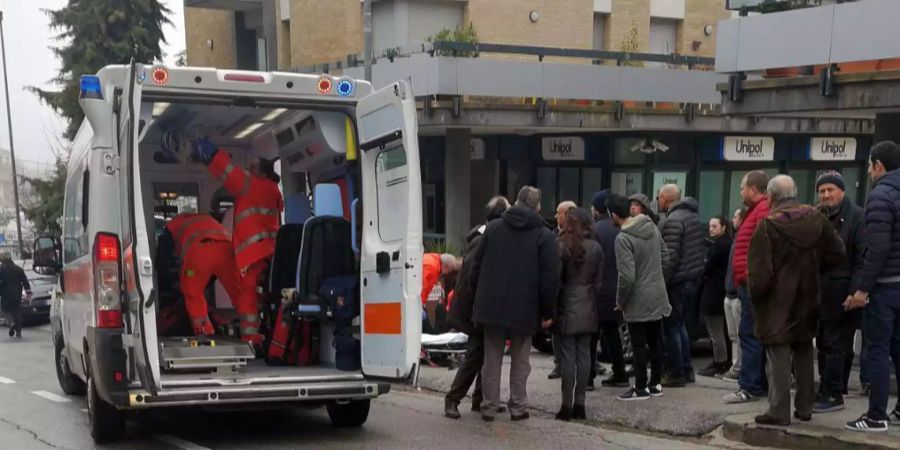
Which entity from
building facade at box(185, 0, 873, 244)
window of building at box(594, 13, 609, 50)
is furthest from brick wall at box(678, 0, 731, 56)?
window of building at box(594, 13, 609, 50)

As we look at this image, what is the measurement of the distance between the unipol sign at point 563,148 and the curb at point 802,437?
16.3 m

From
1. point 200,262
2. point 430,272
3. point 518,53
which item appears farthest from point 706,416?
point 518,53

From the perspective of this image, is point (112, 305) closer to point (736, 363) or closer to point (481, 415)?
point (481, 415)

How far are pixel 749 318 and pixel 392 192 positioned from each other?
303 centimetres

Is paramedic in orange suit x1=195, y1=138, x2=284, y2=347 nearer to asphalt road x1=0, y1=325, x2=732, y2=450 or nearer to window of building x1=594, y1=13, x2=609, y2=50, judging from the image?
asphalt road x1=0, y1=325, x2=732, y2=450

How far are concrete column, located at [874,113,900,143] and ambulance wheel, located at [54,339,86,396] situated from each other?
11291 mm

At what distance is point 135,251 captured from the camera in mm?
5879

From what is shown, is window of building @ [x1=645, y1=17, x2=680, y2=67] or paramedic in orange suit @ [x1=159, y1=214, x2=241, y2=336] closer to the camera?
paramedic in orange suit @ [x1=159, y1=214, x2=241, y2=336]

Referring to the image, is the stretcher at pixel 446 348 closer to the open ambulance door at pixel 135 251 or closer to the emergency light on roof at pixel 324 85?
the emergency light on roof at pixel 324 85

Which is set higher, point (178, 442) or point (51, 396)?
point (178, 442)

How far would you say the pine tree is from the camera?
28703 millimetres

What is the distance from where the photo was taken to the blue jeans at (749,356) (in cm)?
711

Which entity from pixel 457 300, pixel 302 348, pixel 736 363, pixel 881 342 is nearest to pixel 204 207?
pixel 302 348

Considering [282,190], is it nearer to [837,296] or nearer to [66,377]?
[66,377]
